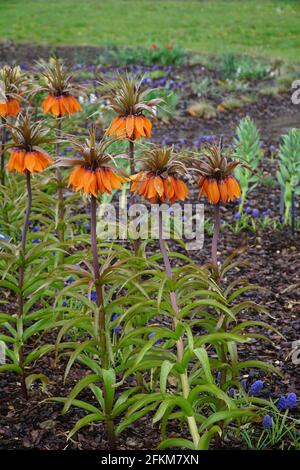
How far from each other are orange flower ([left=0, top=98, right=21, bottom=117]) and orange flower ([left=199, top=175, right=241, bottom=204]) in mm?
1370

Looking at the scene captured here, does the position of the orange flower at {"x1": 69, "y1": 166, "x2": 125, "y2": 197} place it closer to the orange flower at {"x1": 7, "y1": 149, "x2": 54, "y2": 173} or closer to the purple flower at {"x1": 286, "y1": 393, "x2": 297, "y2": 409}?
Answer: the orange flower at {"x1": 7, "y1": 149, "x2": 54, "y2": 173}

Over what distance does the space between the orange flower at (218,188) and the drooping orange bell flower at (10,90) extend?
1321mm

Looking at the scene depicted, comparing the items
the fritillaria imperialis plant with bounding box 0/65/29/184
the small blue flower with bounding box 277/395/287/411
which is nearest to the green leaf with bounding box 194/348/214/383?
the small blue flower with bounding box 277/395/287/411

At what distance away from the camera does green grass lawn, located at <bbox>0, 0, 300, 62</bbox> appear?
13.0 metres

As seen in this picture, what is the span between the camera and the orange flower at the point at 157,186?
8.22ft

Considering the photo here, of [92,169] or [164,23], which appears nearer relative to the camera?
[92,169]

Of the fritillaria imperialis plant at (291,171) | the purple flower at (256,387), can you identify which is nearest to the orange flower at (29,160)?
the purple flower at (256,387)

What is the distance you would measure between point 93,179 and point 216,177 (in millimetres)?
453

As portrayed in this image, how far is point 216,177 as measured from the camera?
2.66 metres

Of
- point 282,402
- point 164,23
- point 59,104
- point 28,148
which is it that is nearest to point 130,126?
point 28,148

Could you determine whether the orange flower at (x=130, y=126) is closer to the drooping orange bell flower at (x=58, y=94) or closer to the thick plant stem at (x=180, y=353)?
the thick plant stem at (x=180, y=353)

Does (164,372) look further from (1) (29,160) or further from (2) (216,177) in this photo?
(1) (29,160)

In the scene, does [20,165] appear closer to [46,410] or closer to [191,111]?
[46,410]
